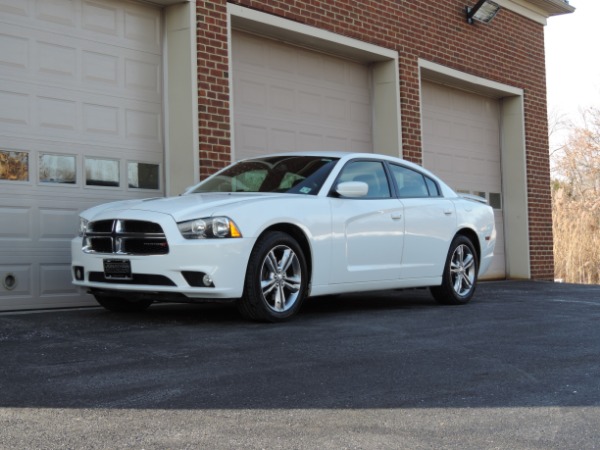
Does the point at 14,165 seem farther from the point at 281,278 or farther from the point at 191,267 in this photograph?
the point at 281,278

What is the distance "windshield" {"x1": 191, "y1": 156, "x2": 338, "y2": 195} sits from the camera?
7.59 meters

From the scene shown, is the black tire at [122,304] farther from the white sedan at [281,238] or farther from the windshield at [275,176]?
the windshield at [275,176]

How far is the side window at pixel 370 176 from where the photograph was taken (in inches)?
316

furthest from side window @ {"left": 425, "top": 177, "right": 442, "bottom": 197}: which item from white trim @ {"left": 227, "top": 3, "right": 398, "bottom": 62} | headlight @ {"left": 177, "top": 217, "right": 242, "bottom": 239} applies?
white trim @ {"left": 227, "top": 3, "right": 398, "bottom": 62}

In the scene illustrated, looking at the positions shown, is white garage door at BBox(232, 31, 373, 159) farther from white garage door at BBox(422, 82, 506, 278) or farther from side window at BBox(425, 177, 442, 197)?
side window at BBox(425, 177, 442, 197)

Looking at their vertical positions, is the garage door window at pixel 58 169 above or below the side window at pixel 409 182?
above

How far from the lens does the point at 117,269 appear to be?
22.2 ft

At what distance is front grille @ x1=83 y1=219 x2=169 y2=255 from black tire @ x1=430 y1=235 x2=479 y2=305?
11.7ft

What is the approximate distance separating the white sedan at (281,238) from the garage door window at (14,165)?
5.56 feet

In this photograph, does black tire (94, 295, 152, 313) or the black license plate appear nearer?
the black license plate

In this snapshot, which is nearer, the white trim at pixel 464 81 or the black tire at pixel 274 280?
the black tire at pixel 274 280

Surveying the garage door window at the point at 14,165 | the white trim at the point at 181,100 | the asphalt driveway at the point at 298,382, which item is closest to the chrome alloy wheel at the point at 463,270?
the asphalt driveway at the point at 298,382

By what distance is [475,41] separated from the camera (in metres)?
15.3

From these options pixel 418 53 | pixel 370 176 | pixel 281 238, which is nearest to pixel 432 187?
pixel 370 176
